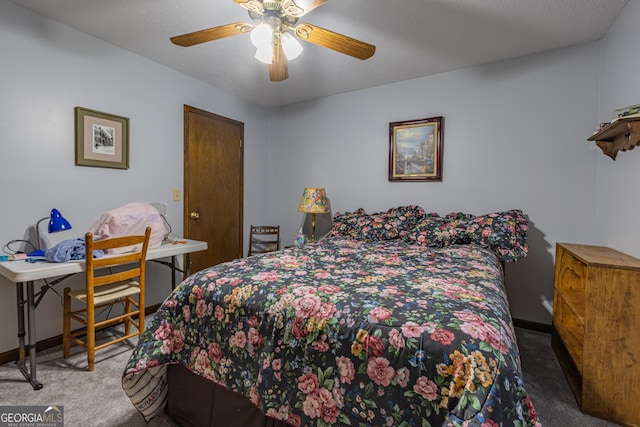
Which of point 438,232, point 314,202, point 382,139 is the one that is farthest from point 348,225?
point 382,139

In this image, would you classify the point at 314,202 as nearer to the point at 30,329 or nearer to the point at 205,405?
the point at 205,405

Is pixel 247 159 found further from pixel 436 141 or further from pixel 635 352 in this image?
pixel 635 352

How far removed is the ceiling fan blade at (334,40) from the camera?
171cm

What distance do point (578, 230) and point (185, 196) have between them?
11.8 feet

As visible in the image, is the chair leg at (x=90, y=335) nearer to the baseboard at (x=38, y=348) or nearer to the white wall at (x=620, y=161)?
the baseboard at (x=38, y=348)

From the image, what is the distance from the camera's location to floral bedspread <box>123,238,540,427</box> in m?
0.88

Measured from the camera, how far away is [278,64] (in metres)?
1.97

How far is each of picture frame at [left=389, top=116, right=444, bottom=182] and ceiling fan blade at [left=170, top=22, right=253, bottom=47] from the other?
1982 mm

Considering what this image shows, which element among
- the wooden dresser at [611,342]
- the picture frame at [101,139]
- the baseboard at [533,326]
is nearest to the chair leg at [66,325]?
the picture frame at [101,139]

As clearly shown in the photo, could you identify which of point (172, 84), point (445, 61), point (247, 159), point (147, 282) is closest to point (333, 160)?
point (247, 159)

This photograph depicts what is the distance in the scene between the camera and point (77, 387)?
1.80 metres

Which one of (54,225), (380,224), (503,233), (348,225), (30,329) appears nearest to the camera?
(30,329)

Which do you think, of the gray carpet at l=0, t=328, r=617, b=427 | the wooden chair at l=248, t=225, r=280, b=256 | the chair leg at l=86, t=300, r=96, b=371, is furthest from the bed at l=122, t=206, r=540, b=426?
the wooden chair at l=248, t=225, r=280, b=256

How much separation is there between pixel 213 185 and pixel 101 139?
1.18 metres
